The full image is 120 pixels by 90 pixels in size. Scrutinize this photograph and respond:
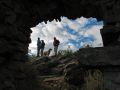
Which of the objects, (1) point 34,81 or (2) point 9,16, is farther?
(1) point 34,81

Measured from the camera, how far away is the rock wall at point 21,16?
6426 millimetres

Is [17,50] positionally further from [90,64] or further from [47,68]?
[47,68]

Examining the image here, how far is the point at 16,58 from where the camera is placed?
7.22m

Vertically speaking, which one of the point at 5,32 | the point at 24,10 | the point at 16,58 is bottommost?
the point at 16,58

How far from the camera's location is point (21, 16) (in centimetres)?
743

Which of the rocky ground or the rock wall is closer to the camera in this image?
the rock wall

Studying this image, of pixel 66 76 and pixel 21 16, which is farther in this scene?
pixel 66 76

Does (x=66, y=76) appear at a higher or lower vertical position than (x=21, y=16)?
lower

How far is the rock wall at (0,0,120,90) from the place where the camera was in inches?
253

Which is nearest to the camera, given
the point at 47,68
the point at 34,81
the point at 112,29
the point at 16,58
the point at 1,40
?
the point at 112,29

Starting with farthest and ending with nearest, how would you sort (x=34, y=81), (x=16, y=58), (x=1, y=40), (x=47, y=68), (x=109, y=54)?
(x=47, y=68) < (x=34, y=81) < (x=16, y=58) < (x=1, y=40) < (x=109, y=54)

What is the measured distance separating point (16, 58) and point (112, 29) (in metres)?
2.66

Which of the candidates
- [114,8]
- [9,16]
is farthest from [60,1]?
[114,8]

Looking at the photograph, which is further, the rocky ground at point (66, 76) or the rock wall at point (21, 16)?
the rocky ground at point (66, 76)
